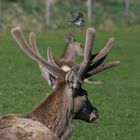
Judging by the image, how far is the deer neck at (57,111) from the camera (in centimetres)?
756

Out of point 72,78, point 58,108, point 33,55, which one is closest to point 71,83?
point 72,78

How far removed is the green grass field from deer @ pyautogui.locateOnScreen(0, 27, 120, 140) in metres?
3.18

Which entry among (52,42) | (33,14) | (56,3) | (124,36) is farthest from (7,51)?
(56,3)

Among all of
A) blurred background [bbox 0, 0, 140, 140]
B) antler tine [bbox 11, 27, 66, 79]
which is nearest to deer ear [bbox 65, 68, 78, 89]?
antler tine [bbox 11, 27, 66, 79]

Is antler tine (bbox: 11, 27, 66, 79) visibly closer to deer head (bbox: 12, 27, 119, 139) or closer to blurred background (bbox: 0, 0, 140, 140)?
deer head (bbox: 12, 27, 119, 139)

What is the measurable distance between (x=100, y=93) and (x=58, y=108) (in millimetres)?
8887

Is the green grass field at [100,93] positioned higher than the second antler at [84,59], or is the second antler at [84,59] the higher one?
the second antler at [84,59]

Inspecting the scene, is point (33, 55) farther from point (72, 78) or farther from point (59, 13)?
point (59, 13)

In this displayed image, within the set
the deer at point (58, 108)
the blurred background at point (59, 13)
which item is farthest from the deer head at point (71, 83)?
the blurred background at point (59, 13)

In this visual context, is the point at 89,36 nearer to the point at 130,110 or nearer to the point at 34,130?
the point at 34,130

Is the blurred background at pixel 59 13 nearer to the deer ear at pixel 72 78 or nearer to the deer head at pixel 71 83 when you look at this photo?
the deer head at pixel 71 83

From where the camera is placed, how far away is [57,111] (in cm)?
761

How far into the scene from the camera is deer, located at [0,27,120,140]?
7336 mm

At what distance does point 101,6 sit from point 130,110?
117 feet
